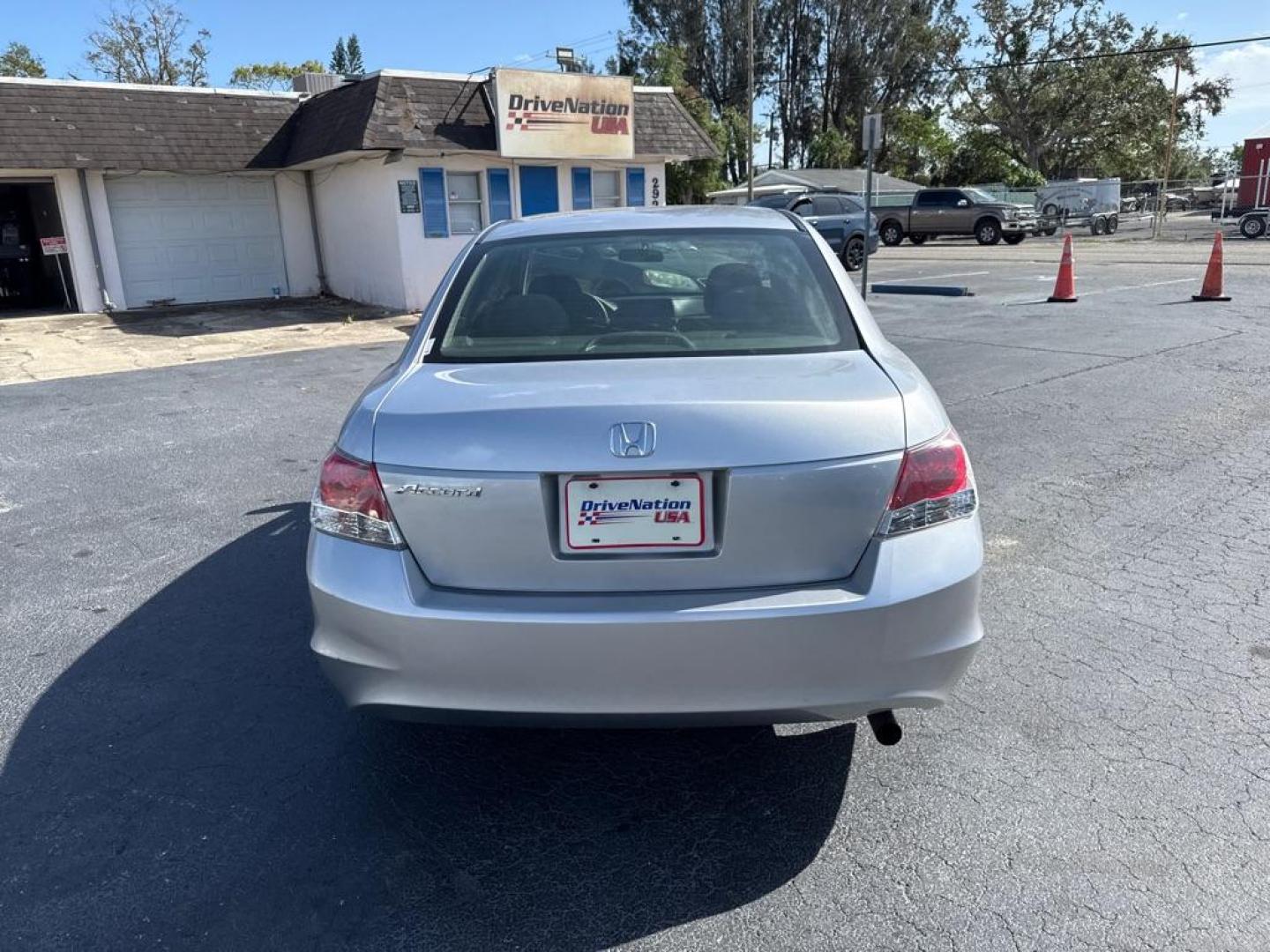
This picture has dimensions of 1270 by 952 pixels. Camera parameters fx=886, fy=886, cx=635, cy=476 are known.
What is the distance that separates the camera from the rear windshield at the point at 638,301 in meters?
2.84

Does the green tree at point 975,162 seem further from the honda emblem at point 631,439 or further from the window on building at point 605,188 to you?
the honda emblem at point 631,439

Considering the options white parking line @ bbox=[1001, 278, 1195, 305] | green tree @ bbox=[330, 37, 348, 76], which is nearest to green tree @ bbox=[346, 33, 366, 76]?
green tree @ bbox=[330, 37, 348, 76]

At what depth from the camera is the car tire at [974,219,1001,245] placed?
29500 mm

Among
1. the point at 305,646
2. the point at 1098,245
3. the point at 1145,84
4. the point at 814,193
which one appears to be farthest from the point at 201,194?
the point at 1145,84

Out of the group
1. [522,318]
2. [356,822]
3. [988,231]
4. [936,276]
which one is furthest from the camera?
[988,231]

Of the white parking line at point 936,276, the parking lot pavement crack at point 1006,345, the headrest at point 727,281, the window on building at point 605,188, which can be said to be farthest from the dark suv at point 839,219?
the headrest at point 727,281

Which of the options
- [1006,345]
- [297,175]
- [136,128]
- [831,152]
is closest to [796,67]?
[831,152]

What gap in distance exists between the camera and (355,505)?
226 cm

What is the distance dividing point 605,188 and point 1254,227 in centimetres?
2475

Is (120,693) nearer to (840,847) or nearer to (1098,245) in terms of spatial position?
(840,847)

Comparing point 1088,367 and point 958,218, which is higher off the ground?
point 958,218

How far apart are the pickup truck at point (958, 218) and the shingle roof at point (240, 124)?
15.6 metres

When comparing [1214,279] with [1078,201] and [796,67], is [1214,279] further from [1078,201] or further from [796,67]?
[796,67]

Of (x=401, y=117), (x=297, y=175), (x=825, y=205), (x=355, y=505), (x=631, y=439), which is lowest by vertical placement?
(x=355, y=505)
